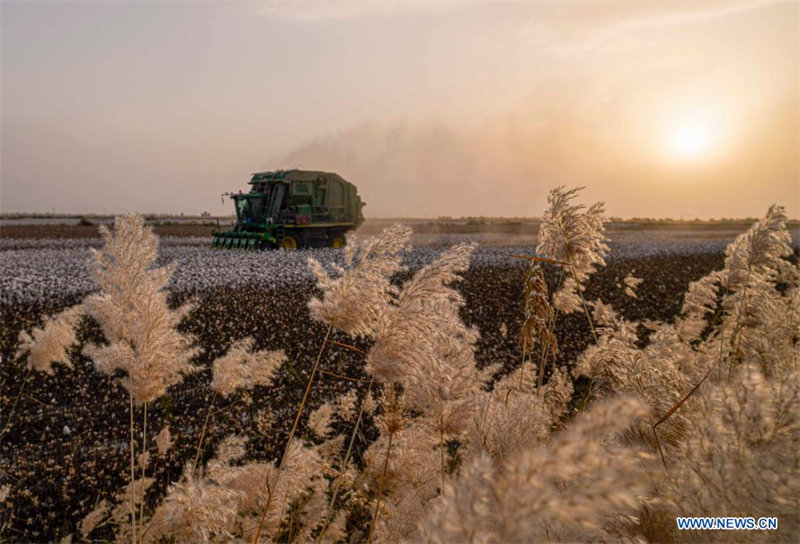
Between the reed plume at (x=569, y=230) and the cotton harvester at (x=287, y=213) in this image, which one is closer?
A: the reed plume at (x=569, y=230)

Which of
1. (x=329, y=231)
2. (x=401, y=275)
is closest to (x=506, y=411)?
(x=401, y=275)

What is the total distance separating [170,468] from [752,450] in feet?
19.0

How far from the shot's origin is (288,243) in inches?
767

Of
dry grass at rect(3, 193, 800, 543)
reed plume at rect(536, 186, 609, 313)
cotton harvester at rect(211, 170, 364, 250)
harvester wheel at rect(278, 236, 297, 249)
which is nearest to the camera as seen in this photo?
dry grass at rect(3, 193, 800, 543)

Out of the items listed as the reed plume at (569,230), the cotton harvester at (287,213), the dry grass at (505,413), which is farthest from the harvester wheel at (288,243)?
the reed plume at (569,230)

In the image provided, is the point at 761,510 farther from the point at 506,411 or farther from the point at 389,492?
the point at 389,492

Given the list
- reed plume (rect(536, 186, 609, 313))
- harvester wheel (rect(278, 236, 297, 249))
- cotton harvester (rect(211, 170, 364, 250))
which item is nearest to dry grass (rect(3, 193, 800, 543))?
reed plume (rect(536, 186, 609, 313))

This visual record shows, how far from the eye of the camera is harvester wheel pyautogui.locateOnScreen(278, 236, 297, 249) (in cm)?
1925

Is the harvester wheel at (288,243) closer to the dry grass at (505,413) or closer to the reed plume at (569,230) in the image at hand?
the dry grass at (505,413)

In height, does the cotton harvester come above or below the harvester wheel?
above

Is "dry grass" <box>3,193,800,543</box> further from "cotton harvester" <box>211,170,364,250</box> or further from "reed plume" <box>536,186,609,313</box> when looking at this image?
"cotton harvester" <box>211,170,364,250</box>

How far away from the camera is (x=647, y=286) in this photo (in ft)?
45.4

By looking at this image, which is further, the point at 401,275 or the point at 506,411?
the point at 401,275

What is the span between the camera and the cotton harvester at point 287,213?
19375mm
